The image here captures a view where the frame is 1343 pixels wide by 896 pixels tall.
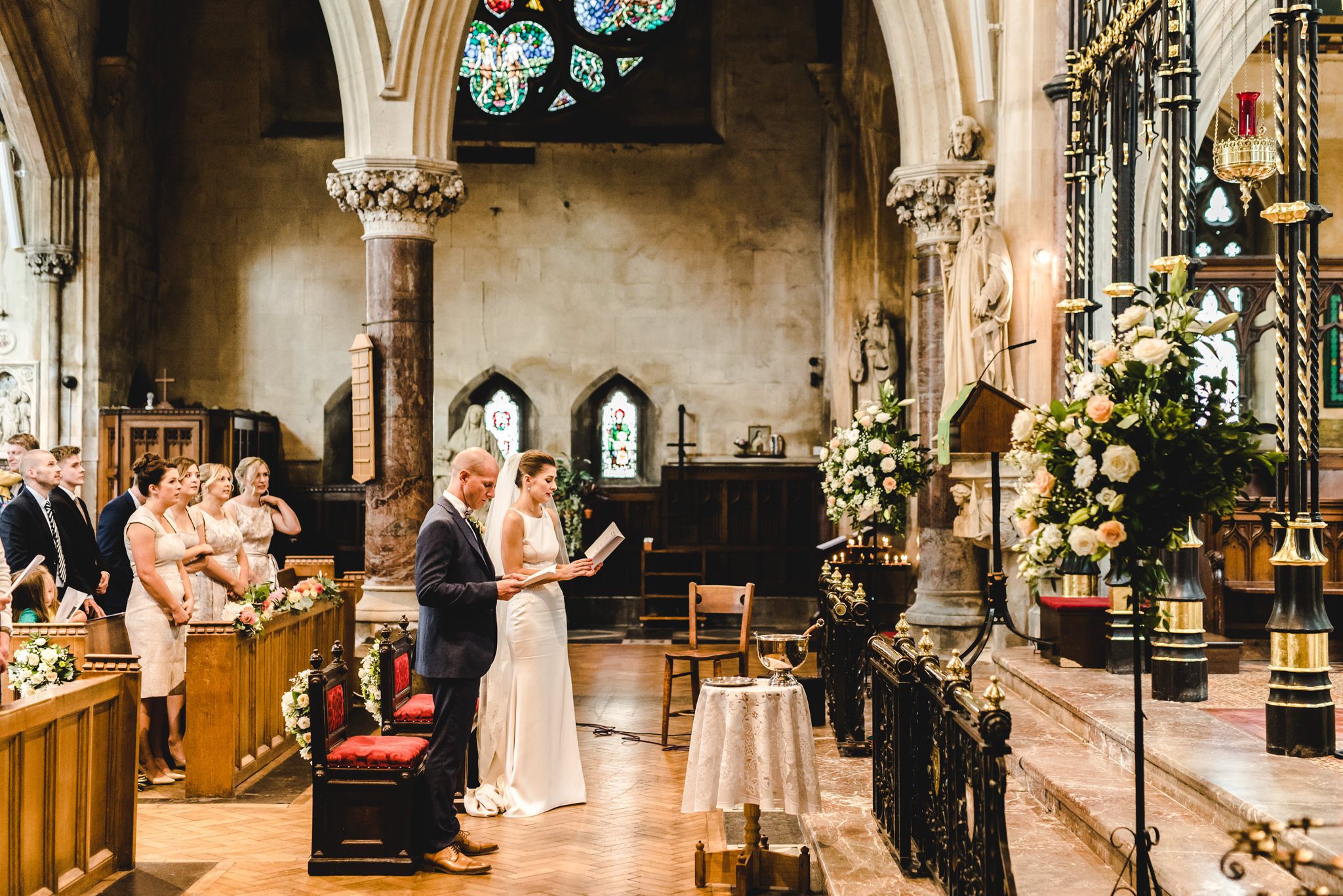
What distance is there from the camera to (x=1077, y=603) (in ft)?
20.4

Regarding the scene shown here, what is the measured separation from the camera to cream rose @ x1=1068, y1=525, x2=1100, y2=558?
11.3 feet

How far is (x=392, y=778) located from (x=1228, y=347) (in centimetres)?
958

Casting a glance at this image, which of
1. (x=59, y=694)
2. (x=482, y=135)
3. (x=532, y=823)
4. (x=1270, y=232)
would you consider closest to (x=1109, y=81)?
(x=532, y=823)

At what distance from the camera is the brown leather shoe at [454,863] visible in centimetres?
481

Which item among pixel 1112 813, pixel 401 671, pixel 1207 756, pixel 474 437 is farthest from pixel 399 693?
pixel 474 437

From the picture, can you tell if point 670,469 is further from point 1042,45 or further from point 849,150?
point 1042,45

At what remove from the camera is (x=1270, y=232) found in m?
13.0

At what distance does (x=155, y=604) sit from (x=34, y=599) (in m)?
0.64

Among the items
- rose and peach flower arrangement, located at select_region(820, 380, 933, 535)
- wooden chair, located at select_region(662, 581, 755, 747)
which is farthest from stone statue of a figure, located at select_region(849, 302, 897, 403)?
wooden chair, located at select_region(662, 581, 755, 747)

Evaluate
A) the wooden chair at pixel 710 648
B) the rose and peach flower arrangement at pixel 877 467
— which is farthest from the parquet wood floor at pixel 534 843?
the rose and peach flower arrangement at pixel 877 467

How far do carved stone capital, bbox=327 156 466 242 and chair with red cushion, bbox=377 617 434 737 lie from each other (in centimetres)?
466

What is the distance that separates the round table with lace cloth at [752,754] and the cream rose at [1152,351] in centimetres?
163

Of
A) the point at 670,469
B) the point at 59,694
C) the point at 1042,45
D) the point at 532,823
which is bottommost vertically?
the point at 532,823

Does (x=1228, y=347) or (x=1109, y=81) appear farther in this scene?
(x=1228, y=347)
